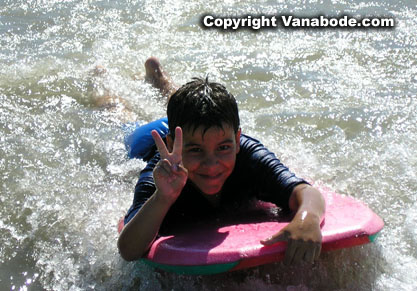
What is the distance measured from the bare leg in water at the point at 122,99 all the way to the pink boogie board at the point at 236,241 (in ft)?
7.24

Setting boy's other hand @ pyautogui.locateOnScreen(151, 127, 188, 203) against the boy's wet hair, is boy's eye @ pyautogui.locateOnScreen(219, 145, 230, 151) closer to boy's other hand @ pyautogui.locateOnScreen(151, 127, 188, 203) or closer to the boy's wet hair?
the boy's wet hair

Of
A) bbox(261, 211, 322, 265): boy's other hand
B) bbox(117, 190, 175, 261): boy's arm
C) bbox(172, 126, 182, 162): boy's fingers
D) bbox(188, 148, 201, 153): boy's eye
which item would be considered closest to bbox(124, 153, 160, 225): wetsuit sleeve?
bbox(117, 190, 175, 261): boy's arm

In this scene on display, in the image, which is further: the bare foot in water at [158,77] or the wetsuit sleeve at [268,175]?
the bare foot in water at [158,77]

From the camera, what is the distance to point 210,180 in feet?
7.80

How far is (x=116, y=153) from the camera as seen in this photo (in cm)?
394

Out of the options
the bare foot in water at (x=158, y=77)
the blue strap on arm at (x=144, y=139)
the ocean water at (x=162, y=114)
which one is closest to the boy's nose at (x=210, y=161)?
the ocean water at (x=162, y=114)

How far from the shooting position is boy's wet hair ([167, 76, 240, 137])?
232 cm

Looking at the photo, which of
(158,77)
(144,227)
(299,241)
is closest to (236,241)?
(299,241)

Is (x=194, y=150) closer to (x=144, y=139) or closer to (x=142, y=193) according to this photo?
(x=142, y=193)

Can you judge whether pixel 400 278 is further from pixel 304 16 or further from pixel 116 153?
pixel 304 16

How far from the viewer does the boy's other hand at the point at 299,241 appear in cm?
210

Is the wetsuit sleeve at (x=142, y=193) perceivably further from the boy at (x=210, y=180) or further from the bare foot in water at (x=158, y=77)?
the bare foot in water at (x=158, y=77)

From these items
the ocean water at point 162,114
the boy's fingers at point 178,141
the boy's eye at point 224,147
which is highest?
the boy's fingers at point 178,141

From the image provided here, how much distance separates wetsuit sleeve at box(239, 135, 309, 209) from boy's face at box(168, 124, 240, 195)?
24cm
